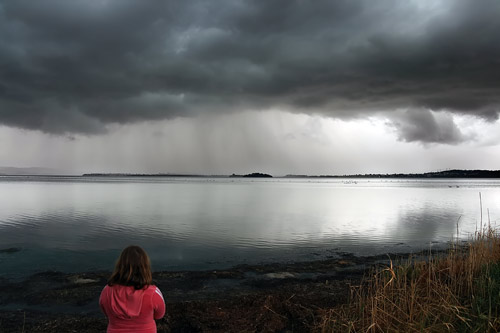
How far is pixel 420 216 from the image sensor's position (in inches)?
1245

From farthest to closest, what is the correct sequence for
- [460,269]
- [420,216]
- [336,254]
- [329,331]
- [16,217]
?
[420,216] < [16,217] < [336,254] < [460,269] < [329,331]

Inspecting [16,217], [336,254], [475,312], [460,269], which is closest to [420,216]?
[336,254]

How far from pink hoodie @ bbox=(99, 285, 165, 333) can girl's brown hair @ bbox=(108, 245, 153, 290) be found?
0.07m

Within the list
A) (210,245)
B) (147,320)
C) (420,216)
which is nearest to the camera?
(147,320)

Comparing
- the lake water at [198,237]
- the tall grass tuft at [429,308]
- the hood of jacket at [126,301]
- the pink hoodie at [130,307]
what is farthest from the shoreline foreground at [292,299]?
the hood of jacket at [126,301]

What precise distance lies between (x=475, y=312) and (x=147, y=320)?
6733mm

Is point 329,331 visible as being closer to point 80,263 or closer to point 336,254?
point 336,254

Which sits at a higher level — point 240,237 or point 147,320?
point 147,320

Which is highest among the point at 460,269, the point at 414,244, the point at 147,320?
the point at 147,320

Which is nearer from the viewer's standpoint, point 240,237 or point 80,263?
point 80,263

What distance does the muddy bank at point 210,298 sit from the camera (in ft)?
25.6

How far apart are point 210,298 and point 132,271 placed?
636 cm

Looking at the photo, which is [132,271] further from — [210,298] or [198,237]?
[198,237]

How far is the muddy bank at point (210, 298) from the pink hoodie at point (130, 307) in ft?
12.5
